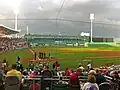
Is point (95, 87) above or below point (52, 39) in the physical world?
below

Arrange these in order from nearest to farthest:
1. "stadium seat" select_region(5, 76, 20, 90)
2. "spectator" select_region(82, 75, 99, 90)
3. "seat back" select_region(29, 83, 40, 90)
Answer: "spectator" select_region(82, 75, 99, 90) < "stadium seat" select_region(5, 76, 20, 90) < "seat back" select_region(29, 83, 40, 90)

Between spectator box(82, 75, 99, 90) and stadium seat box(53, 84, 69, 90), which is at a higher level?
spectator box(82, 75, 99, 90)

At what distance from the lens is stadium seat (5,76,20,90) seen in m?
8.38

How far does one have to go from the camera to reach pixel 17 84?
8391mm

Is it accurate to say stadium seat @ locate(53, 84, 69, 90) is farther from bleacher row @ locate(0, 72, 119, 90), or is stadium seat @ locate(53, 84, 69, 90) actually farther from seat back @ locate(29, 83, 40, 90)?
seat back @ locate(29, 83, 40, 90)

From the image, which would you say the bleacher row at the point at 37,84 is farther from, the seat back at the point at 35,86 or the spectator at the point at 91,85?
the spectator at the point at 91,85

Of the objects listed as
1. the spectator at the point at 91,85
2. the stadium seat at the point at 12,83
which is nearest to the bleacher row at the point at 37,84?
the stadium seat at the point at 12,83

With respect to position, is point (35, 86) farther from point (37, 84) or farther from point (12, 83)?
point (12, 83)

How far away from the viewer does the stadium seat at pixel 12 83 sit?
838cm

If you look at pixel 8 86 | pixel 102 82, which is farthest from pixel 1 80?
pixel 102 82

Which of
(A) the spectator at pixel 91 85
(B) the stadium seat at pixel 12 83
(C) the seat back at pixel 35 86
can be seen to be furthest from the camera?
(C) the seat back at pixel 35 86

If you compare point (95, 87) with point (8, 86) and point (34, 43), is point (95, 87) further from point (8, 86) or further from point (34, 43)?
point (34, 43)

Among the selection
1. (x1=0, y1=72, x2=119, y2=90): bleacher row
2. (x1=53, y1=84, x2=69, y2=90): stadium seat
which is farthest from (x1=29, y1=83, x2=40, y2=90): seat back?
(x1=53, y1=84, x2=69, y2=90): stadium seat

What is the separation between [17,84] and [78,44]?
14.5 metres
